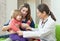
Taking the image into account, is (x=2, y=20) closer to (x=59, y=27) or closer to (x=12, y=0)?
(x=12, y=0)

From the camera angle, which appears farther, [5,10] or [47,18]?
[5,10]

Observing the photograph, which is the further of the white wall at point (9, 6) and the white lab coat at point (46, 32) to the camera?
the white wall at point (9, 6)

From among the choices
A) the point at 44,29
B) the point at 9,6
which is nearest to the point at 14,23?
the point at 44,29

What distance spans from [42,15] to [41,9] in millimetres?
67

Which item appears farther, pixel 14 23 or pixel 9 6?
pixel 9 6

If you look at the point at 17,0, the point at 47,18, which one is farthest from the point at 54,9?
→ the point at 47,18

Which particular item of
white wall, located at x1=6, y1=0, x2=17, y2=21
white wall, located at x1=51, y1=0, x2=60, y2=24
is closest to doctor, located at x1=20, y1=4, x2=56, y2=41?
white wall, located at x1=51, y1=0, x2=60, y2=24

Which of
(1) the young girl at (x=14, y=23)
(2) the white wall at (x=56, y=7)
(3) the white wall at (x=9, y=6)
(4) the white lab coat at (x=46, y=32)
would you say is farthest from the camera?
(3) the white wall at (x=9, y=6)

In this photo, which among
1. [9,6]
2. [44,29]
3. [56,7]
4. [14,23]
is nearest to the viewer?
[44,29]

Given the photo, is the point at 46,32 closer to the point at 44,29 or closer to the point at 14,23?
the point at 44,29

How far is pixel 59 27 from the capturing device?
2.57 meters

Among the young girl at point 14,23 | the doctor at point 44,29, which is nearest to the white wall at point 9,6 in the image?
the young girl at point 14,23

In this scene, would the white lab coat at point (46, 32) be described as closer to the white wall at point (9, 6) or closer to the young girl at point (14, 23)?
the young girl at point (14, 23)

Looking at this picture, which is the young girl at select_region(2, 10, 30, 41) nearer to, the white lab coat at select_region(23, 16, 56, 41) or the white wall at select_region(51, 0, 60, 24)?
the white lab coat at select_region(23, 16, 56, 41)
